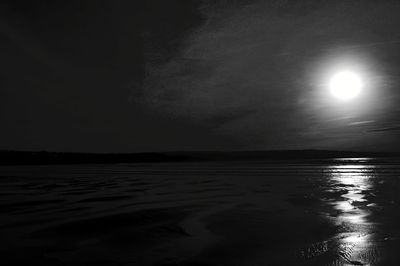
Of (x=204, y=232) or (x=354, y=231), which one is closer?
(x=354, y=231)

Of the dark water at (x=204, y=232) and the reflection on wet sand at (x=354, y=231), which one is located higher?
the reflection on wet sand at (x=354, y=231)

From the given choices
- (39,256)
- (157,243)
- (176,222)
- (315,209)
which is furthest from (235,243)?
(315,209)

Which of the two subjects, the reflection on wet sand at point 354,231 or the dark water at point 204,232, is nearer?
the reflection on wet sand at point 354,231

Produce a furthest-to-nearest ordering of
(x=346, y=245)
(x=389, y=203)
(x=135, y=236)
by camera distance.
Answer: (x=389, y=203) → (x=135, y=236) → (x=346, y=245)

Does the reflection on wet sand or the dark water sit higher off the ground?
the reflection on wet sand

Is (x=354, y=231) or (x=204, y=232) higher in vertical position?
(x=354, y=231)

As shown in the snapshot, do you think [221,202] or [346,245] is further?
[221,202]

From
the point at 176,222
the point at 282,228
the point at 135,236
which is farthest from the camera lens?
the point at 176,222

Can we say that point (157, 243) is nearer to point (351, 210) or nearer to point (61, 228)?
point (61, 228)

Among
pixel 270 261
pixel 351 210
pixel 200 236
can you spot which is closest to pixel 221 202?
pixel 351 210

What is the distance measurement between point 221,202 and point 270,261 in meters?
6.29

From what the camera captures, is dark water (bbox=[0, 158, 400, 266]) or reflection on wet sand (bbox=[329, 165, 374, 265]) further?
dark water (bbox=[0, 158, 400, 266])

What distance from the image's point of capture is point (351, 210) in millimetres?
8297

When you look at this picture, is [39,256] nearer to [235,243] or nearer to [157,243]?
[157,243]
